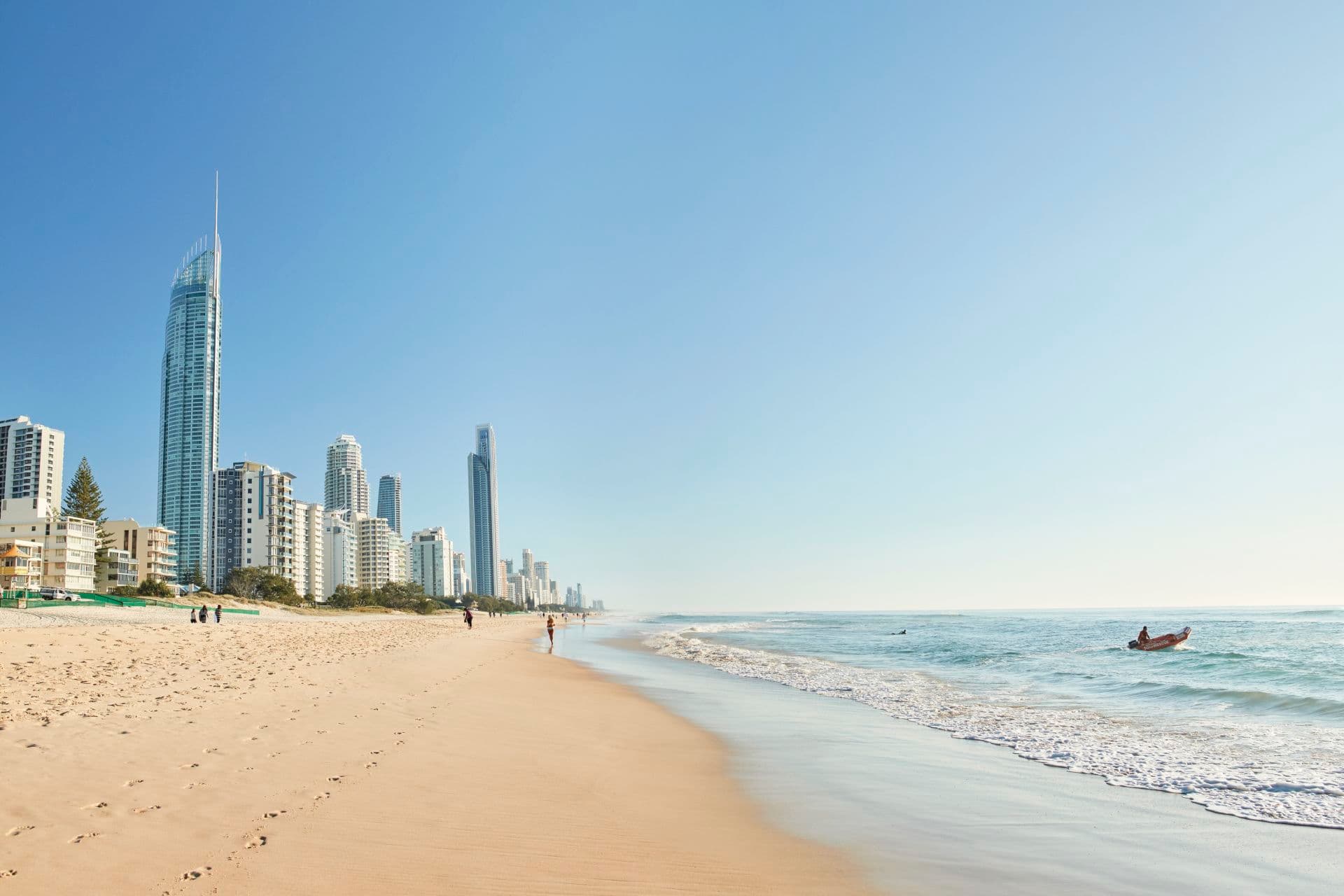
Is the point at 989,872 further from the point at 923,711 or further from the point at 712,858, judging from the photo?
the point at 923,711

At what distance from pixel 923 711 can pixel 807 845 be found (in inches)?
458

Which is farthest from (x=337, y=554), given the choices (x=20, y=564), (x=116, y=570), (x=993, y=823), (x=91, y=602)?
(x=993, y=823)

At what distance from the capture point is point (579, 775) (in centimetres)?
1010

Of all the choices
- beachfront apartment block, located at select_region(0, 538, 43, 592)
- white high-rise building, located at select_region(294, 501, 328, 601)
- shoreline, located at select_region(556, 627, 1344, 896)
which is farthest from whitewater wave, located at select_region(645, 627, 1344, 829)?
white high-rise building, located at select_region(294, 501, 328, 601)

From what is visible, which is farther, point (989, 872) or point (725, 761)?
point (725, 761)

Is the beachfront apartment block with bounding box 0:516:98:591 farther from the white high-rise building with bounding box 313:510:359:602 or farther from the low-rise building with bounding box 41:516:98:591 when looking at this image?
the white high-rise building with bounding box 313:510:359:602

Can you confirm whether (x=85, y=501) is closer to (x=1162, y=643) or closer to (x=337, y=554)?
(x=337, y=554)

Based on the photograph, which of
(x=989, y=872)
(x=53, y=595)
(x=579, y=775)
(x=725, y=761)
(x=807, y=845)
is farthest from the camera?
(x=53, y=595)

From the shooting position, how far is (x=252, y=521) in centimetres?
14888

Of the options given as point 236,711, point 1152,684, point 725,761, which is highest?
point 236,711

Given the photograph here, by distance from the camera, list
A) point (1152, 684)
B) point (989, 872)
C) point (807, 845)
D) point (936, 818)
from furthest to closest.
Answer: point (1152, 684)
point (936, 818)
point (807, 845)
point (989, 872)

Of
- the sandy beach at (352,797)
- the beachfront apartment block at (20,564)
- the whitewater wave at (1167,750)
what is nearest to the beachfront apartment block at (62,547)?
the beachfront apartment block at (20,564)

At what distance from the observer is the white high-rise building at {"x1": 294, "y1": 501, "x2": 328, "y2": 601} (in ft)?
499

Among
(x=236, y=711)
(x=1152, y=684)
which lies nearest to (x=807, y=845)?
(x=236, y=711)
